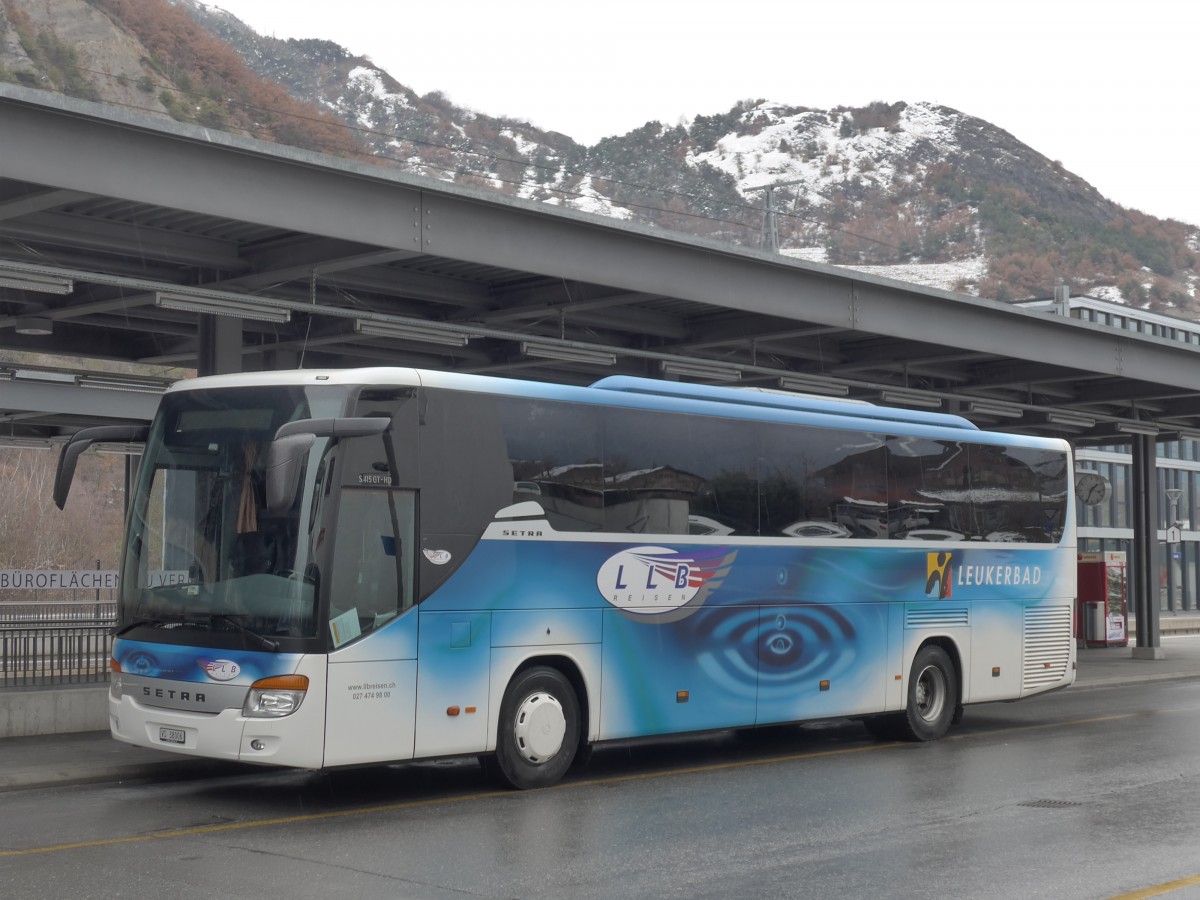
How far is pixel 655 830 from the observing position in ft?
33.0

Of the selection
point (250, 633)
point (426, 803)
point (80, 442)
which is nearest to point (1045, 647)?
point (426, 803)

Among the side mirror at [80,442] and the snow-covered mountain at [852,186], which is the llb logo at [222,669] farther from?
the snow-covered mountain at [852,186]

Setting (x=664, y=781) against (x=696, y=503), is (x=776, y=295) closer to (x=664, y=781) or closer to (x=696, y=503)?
(x=696, y=503)

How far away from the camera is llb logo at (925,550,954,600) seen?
53.1 ft

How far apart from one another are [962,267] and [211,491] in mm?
144702

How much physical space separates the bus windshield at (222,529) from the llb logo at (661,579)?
2.97 meters

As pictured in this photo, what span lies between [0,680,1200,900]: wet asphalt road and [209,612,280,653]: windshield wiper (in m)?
1.25

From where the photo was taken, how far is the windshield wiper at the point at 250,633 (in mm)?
10492

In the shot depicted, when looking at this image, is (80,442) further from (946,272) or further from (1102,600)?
(946,272)

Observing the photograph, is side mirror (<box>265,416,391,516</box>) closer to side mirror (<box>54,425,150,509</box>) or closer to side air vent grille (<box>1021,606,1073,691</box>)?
side mirror (<box>54,425,150,509</box>)

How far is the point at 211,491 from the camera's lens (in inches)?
437

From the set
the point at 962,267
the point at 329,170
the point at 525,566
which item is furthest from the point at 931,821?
the point at 962,267

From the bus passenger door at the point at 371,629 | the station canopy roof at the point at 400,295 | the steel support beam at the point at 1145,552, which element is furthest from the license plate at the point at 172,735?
the steel support beam at the point at 1145,552

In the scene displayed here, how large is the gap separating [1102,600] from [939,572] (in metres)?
19.5
